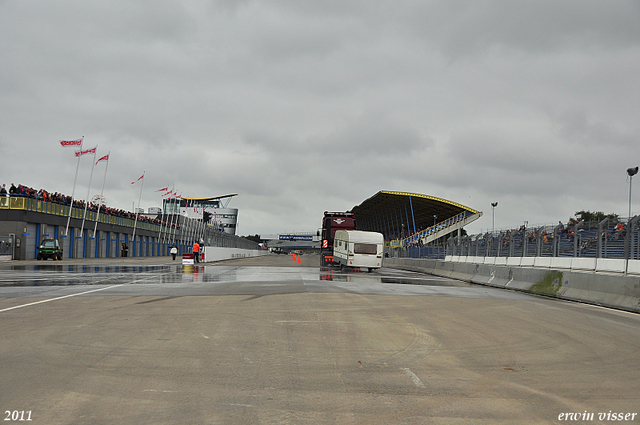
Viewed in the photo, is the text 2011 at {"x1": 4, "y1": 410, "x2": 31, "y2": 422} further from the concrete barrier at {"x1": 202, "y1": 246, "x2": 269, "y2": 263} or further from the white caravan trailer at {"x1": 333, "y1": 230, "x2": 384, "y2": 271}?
the concrete barrier at {"x1": 202, "y1": 246, "x2": 269, "y2": 263}

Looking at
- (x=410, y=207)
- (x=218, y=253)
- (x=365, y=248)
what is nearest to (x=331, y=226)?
(x=365, y=248)

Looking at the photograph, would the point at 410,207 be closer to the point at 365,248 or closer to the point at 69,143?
the point at 69,143

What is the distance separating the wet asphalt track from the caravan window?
23197 mm

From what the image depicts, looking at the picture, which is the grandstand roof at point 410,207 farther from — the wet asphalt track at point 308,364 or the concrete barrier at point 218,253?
the wet asphalt track at point 308,364

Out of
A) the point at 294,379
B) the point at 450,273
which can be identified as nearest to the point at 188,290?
the point at 294,379

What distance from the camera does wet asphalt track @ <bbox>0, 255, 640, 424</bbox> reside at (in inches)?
212

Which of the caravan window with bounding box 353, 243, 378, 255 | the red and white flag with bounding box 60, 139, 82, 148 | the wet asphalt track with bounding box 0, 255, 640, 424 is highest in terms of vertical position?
the red and white flag with bounding box 60, 139, 82, 148

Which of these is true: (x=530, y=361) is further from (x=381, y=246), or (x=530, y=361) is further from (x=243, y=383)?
(x=381, y=246)

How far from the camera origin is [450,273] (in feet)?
112

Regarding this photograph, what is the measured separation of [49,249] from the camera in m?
48.3

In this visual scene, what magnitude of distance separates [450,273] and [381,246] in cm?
520

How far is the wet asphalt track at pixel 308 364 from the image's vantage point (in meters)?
5.39

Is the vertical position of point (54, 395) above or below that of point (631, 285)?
below

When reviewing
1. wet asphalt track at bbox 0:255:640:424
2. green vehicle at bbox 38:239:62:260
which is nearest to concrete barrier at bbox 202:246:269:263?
green vehicle at bbox 38:239:62:260
